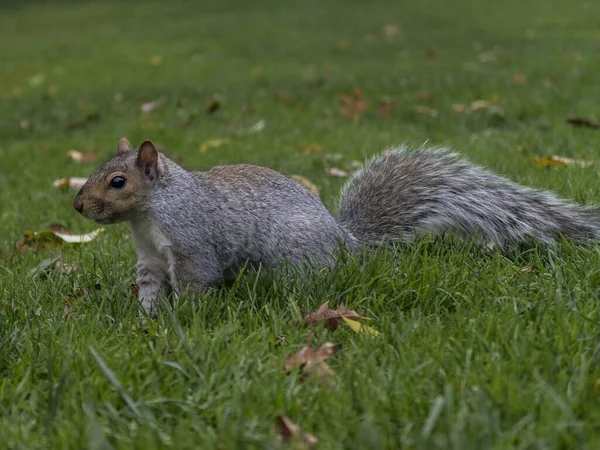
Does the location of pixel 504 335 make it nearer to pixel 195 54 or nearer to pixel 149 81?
pixel 149 81

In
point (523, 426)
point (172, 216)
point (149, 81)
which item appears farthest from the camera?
point (149, 81)

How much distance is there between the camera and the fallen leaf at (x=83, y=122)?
7.60 m

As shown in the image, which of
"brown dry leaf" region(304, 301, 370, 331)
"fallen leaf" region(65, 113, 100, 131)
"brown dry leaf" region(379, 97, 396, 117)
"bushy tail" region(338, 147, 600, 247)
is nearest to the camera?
"brown dry leaf" region(304, 301, 370, 331)

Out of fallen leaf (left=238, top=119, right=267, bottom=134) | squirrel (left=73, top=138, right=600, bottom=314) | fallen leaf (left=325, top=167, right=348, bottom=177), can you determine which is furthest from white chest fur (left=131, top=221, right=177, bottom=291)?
fallen leaf (left=238, top=119, right=267, bottom=134)

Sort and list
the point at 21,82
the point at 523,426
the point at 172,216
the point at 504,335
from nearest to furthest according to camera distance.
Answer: the point at 523,426
the point at 504,335
the point at 172,216
the point at 21,82

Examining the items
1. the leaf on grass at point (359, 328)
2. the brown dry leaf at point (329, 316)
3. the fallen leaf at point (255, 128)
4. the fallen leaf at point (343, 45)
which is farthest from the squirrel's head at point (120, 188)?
the fallen leaf at point (343, 45)

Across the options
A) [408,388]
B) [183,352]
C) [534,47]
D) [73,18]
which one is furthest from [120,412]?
[73,18]

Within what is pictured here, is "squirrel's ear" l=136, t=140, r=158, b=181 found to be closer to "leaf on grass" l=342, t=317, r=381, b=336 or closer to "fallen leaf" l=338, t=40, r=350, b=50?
"leaf on grass" l=342, t=317, r=381, b=336

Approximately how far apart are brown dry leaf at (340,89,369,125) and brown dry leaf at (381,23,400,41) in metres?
7.12

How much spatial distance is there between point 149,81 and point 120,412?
9.20 meters

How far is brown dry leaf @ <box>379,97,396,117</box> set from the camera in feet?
23.3

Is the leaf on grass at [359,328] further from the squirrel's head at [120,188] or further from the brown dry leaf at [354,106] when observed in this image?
the brown dry leaf at [354,106]

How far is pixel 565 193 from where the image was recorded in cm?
351

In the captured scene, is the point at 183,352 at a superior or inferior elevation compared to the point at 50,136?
superior
